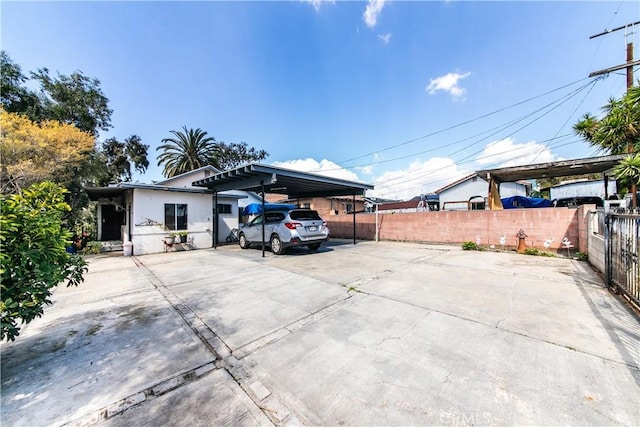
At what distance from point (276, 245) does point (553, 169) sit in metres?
10.7

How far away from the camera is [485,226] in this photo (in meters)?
9.20

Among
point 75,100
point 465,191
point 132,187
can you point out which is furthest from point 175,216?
point 465,191

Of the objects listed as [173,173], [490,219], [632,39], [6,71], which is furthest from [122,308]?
[173,173]

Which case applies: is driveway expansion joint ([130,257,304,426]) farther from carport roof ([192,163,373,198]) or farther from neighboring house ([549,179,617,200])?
neighboring house ([549,179,617,200])

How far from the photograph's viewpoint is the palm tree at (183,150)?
76.0 ft

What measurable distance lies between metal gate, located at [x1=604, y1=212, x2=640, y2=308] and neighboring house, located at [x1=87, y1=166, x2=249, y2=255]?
1239 cm

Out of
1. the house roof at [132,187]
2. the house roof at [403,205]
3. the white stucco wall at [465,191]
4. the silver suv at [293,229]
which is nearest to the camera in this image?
the silver suv at [293,229]

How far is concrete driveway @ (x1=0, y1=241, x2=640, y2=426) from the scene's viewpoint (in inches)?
65.4

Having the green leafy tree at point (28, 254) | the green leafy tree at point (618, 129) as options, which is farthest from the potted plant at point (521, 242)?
the green leafy tree at point (28, 254)

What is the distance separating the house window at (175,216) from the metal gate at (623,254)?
517 inches

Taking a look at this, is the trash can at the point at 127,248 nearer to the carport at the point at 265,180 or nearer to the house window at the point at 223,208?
the carport at the point at 265,180

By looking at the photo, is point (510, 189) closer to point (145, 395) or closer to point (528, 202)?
point (528, 202)

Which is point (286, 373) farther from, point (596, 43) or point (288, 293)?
point (596, 43)

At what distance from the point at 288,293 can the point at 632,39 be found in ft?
51.1
